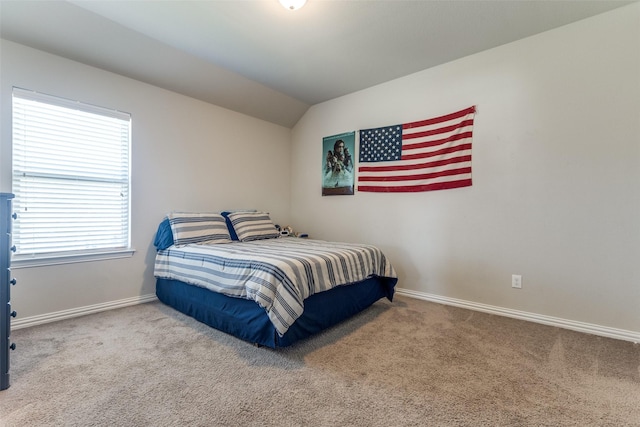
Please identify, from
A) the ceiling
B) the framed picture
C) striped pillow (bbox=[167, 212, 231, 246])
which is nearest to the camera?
the ceiling

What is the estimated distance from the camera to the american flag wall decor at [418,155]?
3023 mm

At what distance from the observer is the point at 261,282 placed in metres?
1.96

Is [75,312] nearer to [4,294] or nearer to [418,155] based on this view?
[4,294]

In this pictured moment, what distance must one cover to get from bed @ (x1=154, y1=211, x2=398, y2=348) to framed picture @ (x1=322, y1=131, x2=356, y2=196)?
129cm

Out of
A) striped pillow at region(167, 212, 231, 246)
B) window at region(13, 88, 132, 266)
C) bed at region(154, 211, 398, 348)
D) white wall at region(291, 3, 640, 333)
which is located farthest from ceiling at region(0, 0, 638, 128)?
bed at region(154, 211, 398, 348)

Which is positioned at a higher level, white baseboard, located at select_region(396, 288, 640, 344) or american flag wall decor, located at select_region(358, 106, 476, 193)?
american flag wall decor, located at select_region(358, 106, 476, 193)

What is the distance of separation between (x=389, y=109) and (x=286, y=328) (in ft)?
9.33

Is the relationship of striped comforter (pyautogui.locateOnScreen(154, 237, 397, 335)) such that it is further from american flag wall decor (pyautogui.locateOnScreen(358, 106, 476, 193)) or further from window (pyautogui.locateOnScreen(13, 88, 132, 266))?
american flag wall decor (pyautogui.locateOnScreen(358, 106, 476, 193))

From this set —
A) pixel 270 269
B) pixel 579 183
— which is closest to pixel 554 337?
pixel 579 183

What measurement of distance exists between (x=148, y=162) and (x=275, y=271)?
2.14 meters

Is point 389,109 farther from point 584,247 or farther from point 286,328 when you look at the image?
point 286,328

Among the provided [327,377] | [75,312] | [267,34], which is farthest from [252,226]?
[327,377]

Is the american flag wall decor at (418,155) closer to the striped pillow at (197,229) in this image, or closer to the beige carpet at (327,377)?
the beige carpet at (327,377)

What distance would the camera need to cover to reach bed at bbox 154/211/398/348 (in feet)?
6.45
